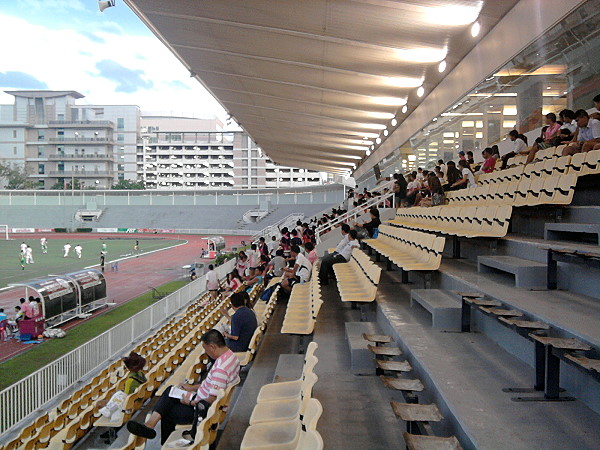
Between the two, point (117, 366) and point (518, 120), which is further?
point (518, 120)

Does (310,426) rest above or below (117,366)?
above

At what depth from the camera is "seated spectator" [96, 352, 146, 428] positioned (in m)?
6.29

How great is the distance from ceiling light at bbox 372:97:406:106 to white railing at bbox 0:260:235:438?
9.09 metres

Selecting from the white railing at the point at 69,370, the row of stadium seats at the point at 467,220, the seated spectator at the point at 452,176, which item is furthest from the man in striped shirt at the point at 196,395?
the seated spectator at the point at 452,176

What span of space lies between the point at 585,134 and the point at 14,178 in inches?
3931

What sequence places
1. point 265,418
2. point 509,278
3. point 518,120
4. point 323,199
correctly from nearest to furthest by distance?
point 265,418, point 509,278, point 518,120, point 323,199

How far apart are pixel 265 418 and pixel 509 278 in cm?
320

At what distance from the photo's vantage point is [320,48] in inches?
491

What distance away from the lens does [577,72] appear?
9.42 meters

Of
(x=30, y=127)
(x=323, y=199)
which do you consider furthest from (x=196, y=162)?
(x=323, y=199)

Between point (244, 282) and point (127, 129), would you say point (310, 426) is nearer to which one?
point (244, 282)

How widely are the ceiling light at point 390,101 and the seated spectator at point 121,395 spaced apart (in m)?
12.6

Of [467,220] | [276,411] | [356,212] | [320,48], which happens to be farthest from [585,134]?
[356,212]

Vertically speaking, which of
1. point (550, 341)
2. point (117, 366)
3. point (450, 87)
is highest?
point (450, 87)
